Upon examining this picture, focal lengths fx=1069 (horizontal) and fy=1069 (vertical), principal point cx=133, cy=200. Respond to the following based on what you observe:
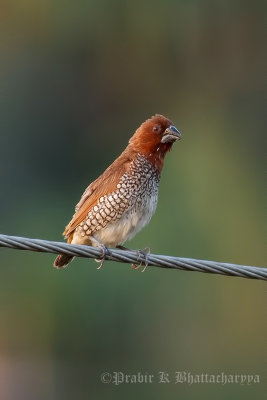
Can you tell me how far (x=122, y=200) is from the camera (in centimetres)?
704

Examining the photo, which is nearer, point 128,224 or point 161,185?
point 128,224

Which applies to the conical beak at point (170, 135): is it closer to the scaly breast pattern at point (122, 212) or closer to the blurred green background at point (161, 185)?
Answer: the scaly breast pattern at point (122, 212)

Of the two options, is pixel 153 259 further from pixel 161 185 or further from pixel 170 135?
pixel 161 185

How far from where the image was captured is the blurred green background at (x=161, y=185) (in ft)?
59.9

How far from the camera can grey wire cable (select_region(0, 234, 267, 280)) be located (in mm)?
5214

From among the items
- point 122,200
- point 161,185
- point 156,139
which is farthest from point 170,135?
point 161,185

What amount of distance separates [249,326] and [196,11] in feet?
42.1

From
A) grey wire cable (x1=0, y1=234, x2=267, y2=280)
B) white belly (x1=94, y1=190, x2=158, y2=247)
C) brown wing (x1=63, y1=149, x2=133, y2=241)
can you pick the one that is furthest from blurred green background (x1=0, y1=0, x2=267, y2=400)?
grey wire cable (x1=0, y1=234, x2=267, y2=280)

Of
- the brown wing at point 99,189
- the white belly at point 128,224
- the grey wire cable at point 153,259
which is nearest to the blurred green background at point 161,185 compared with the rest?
the brown wing at point 99,189

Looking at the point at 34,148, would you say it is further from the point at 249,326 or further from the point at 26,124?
the point at 249,326

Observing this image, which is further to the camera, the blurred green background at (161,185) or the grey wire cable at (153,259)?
the blurred green background at (161,185)

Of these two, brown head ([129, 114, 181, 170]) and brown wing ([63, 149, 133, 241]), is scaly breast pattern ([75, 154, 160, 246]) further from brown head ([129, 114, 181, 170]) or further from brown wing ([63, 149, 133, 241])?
brown head ([129, 114, 181, 170])

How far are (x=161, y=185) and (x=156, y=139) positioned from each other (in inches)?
563

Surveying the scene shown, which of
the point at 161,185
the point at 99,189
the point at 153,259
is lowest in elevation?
the point at 153,259
